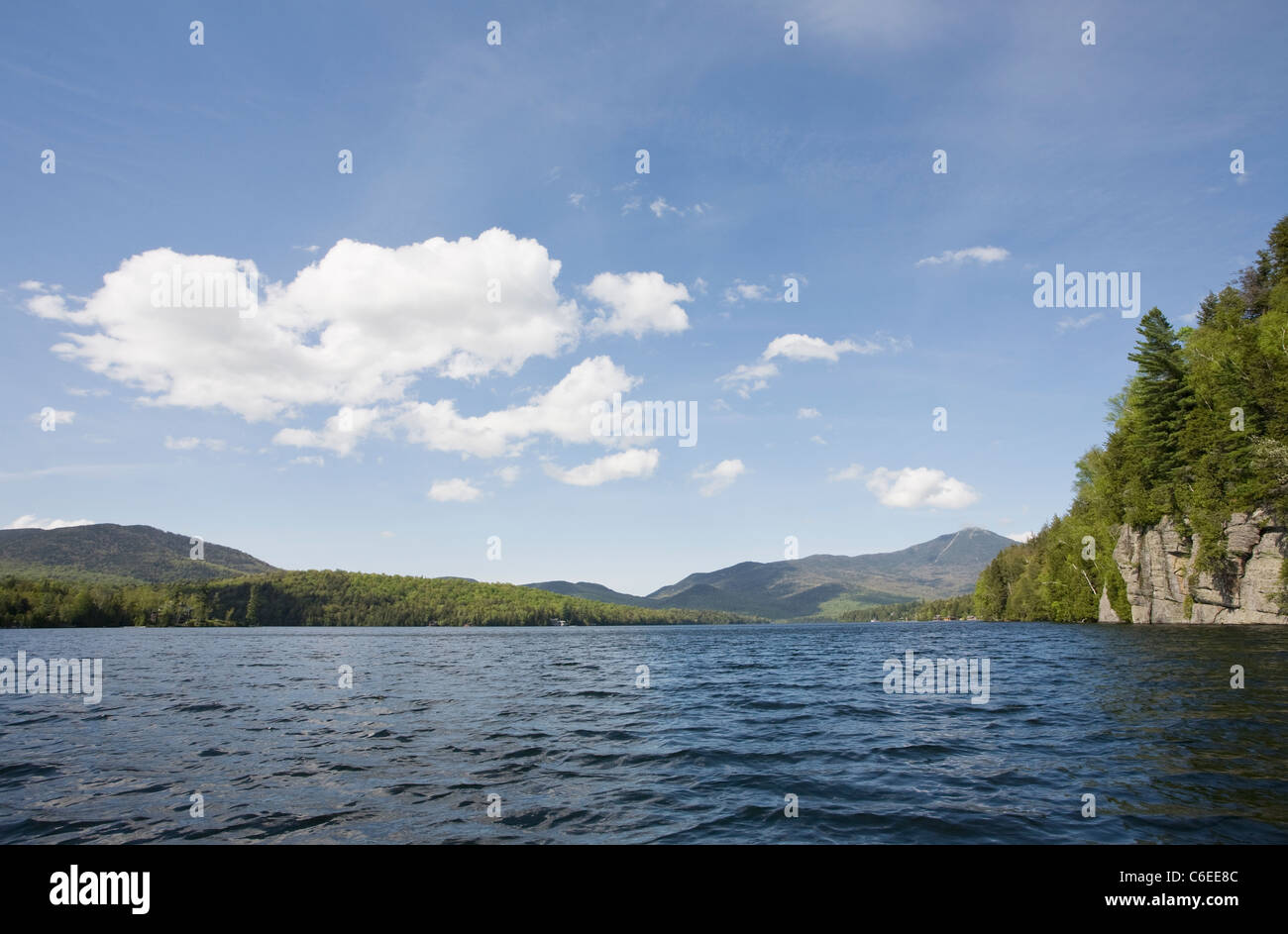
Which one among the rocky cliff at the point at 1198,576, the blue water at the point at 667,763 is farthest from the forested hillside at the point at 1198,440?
the blue water at the point at 667,763

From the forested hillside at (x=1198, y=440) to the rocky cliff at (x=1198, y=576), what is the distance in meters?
1.11

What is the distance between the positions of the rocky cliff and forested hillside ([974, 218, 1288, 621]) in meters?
1.11

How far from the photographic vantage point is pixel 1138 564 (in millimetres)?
83812

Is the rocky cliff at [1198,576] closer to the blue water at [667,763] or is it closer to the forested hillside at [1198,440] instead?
the forested hillside at [1198,440]

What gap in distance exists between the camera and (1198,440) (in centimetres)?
7000

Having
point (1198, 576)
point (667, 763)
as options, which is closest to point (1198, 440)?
point (1198, 576)

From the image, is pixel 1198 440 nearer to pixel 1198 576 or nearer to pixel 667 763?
pixel 1198 576

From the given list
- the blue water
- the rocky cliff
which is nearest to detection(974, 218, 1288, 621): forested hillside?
the rocky cliff

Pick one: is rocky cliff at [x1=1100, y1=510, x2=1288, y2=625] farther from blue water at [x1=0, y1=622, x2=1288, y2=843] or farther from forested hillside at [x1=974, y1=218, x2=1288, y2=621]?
blue water at [x1=0, y1=622, x2=1288, y2=843]

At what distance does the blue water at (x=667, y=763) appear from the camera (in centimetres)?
1198

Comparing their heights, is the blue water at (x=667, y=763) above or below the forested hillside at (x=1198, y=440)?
below

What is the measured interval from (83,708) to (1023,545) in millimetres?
168541
